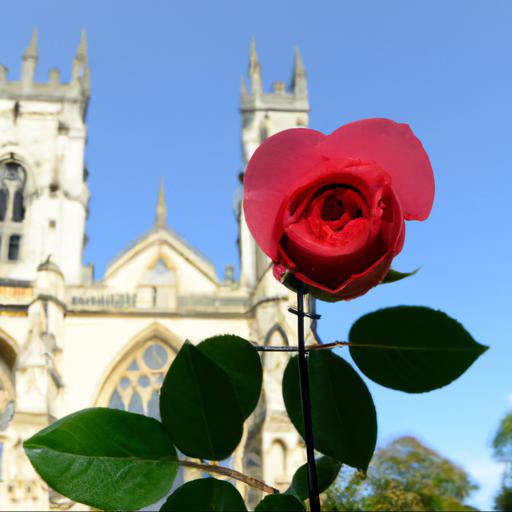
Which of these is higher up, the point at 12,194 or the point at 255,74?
the point at 255,74

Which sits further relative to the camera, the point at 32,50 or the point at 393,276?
the point at 32,50

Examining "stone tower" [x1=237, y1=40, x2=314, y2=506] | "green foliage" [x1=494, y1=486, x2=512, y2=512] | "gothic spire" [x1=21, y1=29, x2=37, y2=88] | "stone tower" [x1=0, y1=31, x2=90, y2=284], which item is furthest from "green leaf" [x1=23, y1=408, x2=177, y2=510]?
"green foliage" [x1=494, y1=486, x2=512, y2=512]

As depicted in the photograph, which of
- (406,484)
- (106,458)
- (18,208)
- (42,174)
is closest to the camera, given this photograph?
(106,458)

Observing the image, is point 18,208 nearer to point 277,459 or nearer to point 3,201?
point 3,201

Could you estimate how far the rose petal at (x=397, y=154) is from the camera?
0.51 m

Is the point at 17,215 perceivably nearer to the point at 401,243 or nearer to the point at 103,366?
the point at 103,366

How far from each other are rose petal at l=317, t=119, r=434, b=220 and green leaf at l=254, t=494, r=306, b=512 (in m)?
0.21

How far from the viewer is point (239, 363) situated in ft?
1.75

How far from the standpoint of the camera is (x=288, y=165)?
20.9 inches

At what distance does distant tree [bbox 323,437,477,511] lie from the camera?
11.7 meters

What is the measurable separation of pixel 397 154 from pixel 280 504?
257 mm

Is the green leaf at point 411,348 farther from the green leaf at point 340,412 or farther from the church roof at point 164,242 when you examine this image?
the church roof at point 164,242

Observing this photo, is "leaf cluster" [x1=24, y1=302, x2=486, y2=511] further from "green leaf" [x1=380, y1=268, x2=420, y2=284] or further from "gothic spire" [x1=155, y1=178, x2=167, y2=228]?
"gothic spire" [x1=155, y1=178, x2=167, y2=228]

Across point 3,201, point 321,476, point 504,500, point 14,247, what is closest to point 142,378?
point 14,247
